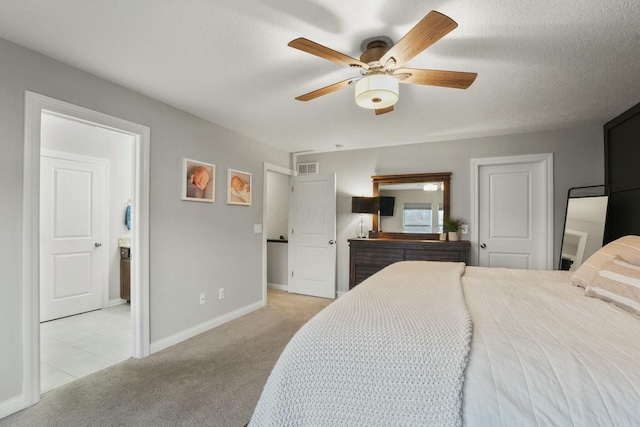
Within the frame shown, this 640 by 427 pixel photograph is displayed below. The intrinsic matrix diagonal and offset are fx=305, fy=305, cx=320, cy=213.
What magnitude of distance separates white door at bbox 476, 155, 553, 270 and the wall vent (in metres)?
2.30

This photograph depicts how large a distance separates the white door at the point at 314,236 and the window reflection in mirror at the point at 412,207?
0.76 metres

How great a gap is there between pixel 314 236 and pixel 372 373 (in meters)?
3.70

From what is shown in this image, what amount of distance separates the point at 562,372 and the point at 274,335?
2694 millimetres

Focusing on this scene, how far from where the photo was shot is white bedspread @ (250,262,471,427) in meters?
0.87

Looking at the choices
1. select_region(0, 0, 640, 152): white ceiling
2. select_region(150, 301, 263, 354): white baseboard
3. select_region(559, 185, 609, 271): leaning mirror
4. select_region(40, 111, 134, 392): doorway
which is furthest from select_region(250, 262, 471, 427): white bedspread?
select_region(559, 185, 609, 271): leaning mirror

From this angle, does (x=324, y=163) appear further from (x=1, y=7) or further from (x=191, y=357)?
(x=1, y=7)

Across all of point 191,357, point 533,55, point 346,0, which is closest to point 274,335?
point 191,357

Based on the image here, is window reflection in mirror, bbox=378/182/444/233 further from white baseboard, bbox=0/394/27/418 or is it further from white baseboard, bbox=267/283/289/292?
white baseboard, bbox=0/394/27/418

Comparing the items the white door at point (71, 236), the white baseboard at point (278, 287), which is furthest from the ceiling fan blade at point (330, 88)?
the white baseboard at point (278, 287)

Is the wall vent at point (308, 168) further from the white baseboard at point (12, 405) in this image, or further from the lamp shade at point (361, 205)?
the white baseboard at point (12, 405)

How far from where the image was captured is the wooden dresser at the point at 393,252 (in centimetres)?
372

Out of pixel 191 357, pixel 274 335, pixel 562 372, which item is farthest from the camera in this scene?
pixel 274 335

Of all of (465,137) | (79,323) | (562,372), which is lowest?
(79,323)

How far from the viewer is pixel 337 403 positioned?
942 millimetres
